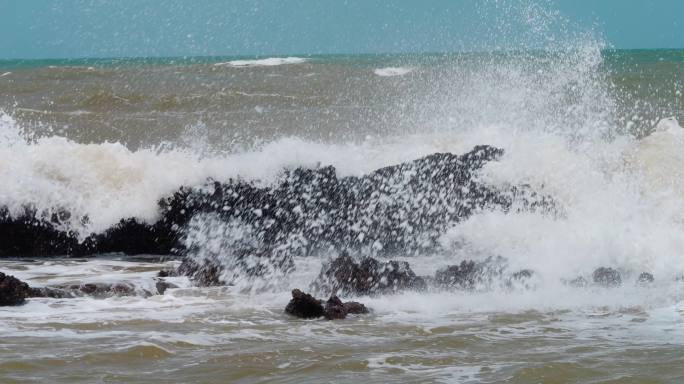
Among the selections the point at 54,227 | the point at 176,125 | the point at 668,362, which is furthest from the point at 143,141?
the point at 668,362

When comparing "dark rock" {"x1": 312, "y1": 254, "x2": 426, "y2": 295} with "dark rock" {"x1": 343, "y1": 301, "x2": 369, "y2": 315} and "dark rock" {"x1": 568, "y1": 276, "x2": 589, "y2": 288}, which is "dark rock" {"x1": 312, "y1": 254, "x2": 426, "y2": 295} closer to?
"dark rock" {"x1": 343, "y1": 301, "x2": 369, "y2": 315}

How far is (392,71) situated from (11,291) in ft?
89.4

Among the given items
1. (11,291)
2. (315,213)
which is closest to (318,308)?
(11,291)

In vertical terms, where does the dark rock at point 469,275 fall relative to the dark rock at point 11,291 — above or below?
above

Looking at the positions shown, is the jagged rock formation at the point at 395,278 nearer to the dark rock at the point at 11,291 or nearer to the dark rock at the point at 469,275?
the dark rock at the point at 469,275

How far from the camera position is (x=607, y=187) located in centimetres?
1166

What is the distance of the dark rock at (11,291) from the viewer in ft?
25.2

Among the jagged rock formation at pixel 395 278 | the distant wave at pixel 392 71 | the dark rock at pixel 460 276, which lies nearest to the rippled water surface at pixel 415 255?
the jagged rock formation at pixel 395 278

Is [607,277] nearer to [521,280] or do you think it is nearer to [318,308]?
[521,280]

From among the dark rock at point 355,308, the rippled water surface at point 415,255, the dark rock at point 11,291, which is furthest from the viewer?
the dark rock at point 11,291

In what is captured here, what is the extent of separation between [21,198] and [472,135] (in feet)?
21.3

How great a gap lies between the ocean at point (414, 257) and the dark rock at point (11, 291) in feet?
0.84

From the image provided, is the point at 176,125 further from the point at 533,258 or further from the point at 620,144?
the point at 533,258

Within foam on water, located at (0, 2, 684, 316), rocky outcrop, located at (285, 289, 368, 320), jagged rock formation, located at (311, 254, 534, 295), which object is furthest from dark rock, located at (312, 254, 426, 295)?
foam on water, located at (0, 2, 684, 316)
